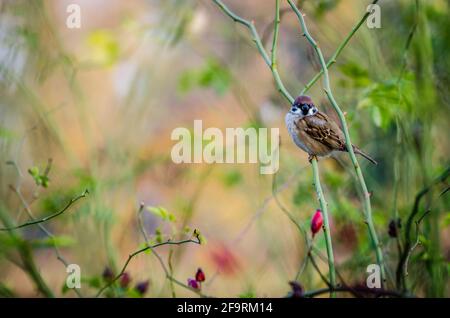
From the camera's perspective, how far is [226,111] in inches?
141

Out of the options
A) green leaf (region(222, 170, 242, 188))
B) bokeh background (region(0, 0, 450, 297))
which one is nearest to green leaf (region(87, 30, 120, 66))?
bokeh background (region(0, 0, 450, 297))

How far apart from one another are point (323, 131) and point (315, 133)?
0.10 feet

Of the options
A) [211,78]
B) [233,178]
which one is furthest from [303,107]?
[233,178]

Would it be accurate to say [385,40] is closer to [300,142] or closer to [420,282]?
[300,142]

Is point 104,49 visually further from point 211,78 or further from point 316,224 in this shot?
point 316,224

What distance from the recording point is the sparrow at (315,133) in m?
1.62

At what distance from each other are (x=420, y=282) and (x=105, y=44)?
159 centimetres

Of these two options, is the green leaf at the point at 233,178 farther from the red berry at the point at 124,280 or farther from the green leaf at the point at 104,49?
the red berry at the point at 124,280

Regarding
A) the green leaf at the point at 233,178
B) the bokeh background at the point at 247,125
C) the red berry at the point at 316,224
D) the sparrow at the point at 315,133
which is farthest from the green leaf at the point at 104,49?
the red berry at the point at 316,224

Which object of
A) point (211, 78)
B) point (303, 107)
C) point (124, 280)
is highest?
point (211, 78)

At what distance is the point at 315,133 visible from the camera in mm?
1635

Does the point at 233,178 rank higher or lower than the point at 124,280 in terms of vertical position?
higher
